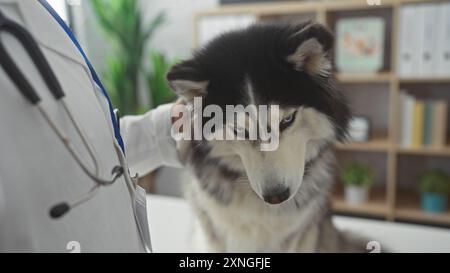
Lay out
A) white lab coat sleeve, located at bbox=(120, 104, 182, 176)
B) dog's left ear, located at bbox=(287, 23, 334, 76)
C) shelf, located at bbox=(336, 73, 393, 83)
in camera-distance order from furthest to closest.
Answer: shelf, located at bbox=(336, 73, 393, 83) < white lab coat sleeve, located at bbox=(120, 104, 182, 176) < dog's left ear, located at bbox=(287, 23, 334, 76)

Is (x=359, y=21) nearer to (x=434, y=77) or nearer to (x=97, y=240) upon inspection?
(x=434, y=77)

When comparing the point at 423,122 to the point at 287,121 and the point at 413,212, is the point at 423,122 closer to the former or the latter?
the point at 413,212

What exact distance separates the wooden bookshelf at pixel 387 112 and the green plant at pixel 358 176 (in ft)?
0.27

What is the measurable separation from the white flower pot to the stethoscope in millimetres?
1612

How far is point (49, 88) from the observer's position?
0.84 feet

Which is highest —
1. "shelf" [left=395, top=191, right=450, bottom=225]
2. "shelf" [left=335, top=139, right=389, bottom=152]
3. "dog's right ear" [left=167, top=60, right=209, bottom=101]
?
"dog's right ear" [left=167, top=60, right=209, bottom=101]

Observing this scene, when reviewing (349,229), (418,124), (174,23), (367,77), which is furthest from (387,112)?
(349,229)

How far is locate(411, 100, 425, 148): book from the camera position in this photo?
1.65 m

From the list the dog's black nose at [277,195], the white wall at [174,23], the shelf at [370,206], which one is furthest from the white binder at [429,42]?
the dog's black nose at [277,195]

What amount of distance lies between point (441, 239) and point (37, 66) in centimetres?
53

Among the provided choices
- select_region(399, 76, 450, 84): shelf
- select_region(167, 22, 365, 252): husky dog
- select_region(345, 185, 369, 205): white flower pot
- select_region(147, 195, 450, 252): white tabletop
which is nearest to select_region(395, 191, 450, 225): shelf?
select_region(345, 185, 369, 205): white flower pot

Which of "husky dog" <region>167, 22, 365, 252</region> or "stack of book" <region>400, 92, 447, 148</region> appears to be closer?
"husky dog" <region>167, 22, 365, 252</region>

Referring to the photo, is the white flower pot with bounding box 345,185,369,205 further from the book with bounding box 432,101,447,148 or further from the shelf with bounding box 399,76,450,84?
the shelf with bounding box 399,76,450,84

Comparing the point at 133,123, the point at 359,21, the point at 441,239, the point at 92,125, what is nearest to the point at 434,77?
the point at 359,21
